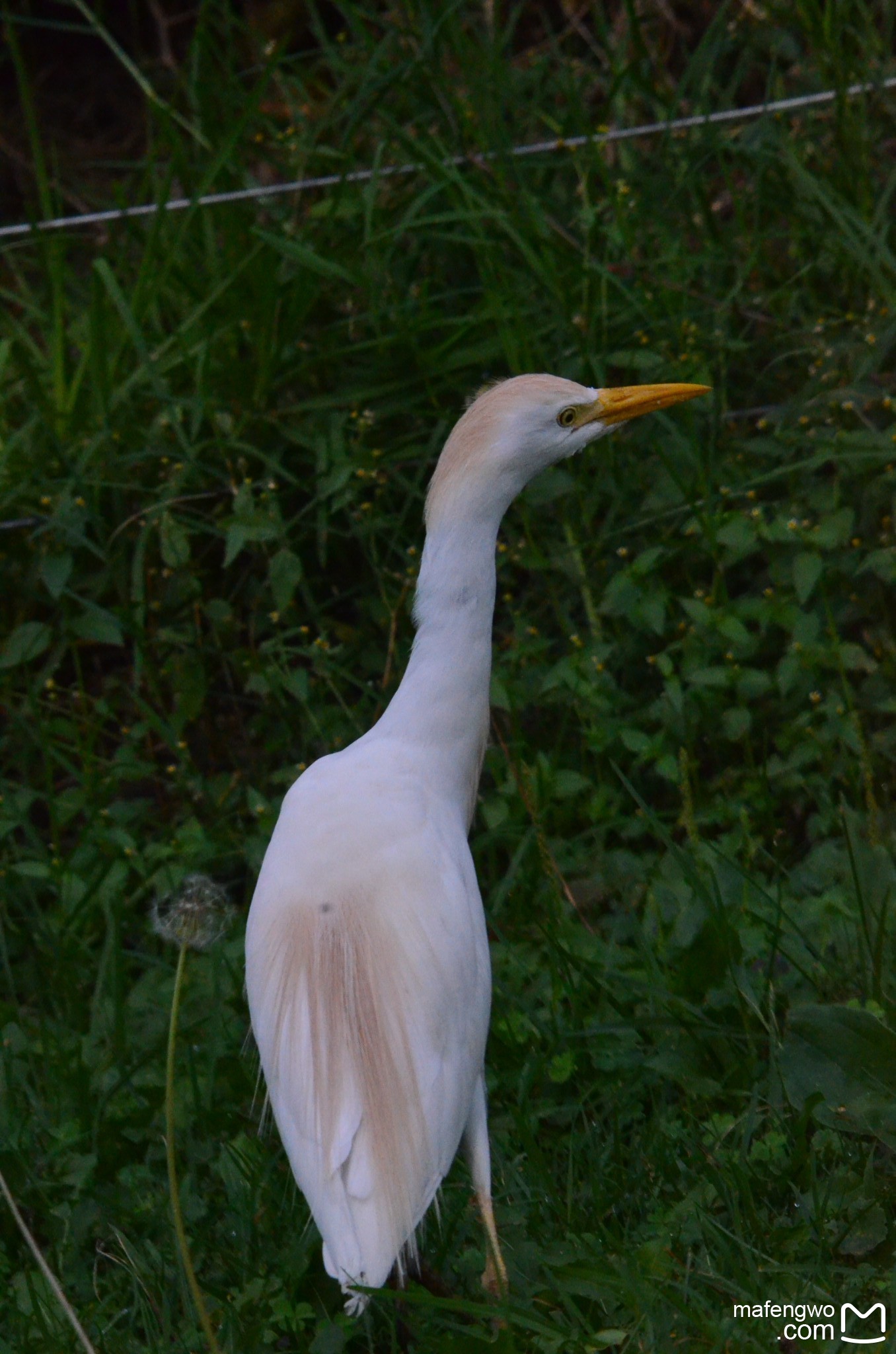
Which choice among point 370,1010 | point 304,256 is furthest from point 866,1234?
point 304,256

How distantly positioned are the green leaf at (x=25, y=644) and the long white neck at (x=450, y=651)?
1431 mm

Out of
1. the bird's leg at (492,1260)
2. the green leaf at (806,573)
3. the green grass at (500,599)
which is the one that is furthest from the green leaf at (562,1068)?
the green leaf at (806,573)

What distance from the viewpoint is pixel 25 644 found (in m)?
3.65

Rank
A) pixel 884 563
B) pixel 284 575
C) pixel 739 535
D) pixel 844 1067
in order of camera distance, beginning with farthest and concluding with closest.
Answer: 1. pixel 284 575
2. pixel 739 535
3. pixel 884 563
4. pixel 844 1067

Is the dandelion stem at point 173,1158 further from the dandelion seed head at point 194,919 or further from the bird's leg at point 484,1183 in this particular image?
the bird's leg at point 484,1183

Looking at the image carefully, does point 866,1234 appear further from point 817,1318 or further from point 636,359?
point 636,359

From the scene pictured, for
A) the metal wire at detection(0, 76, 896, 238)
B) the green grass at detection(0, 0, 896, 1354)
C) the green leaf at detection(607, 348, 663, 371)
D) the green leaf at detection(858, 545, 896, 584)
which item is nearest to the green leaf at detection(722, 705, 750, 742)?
the green grass at detection(0, 0, 896, 1354)

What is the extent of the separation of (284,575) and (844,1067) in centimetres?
173

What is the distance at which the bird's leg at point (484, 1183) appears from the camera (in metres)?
2.09

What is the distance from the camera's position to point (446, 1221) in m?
2.43

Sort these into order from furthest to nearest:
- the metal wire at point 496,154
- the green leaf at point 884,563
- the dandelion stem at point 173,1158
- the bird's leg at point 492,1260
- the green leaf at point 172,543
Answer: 1. the metal wire at point 496,154
2. the green leaf at point 172,543
3. the green leaf at point 884,563
4. the bird's leg at point 492,1260
5. the dandelion stem at point 173,1158

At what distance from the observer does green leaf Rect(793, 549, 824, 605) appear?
326 centimetres

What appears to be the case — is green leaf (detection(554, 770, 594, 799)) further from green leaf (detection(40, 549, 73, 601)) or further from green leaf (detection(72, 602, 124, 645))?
green leaf (detection(40, 549, 73, 601))

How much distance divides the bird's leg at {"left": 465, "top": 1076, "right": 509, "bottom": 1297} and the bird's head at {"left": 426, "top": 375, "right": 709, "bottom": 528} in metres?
0.88
